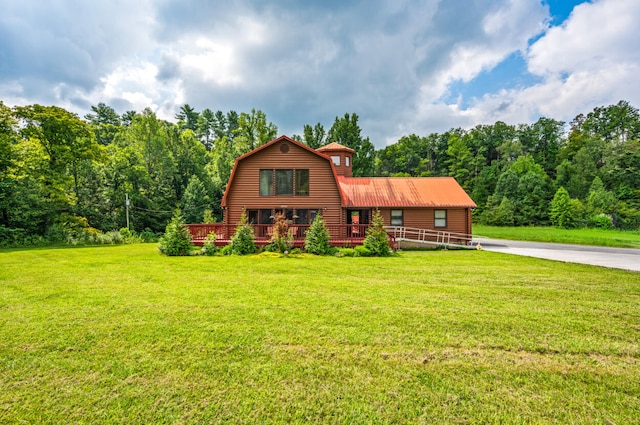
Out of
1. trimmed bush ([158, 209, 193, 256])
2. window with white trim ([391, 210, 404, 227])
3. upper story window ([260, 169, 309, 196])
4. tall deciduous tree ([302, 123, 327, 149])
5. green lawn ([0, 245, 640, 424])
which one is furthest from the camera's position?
tall deciduous tree ([302, 123, 327, 149])

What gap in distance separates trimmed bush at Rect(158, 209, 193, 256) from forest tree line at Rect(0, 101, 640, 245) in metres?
14.5

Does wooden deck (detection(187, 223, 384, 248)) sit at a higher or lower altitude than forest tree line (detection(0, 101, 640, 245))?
lower

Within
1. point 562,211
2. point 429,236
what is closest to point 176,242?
point 429,236

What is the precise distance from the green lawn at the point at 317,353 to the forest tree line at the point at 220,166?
20.6 m

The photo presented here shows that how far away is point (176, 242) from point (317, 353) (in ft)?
37.5

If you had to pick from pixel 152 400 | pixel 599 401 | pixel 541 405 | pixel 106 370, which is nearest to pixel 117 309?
pixel 106 370

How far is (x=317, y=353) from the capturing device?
383cm

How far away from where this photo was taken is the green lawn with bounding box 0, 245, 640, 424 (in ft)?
9.25

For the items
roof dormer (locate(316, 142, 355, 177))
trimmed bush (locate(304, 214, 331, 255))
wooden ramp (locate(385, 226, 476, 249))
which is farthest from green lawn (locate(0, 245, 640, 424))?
roof dormer (locate(316, 142, 355, 177))

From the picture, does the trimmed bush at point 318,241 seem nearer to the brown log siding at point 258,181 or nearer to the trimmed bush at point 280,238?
the trimmed bush at point 280,238

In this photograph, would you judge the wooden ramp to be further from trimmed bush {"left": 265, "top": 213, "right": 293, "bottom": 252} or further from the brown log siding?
trimmed bush {"left": 265, "top": 213, "right": 293, "bottom": 252}

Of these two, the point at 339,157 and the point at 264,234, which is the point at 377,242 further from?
the point at 339,157

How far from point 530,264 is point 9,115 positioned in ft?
108

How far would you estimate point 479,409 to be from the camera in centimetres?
282
